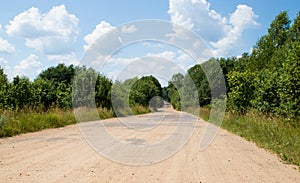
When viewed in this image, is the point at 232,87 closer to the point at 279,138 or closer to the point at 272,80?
the point at 272,80

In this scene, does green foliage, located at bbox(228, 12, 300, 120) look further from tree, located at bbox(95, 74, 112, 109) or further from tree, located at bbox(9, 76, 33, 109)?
tree, located at bbox(9, 76, 33, 109)

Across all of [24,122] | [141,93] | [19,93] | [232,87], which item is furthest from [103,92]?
[141,93]

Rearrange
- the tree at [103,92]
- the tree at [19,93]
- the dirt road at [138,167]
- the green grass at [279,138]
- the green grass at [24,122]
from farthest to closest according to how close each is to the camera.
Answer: the tree at [103,92]
the tree at [19,93]
the green grass at [24,122]
the green grass at [279,138]
the dirt road at [138,167]

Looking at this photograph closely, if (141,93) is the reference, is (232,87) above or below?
below

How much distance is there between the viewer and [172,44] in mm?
10977

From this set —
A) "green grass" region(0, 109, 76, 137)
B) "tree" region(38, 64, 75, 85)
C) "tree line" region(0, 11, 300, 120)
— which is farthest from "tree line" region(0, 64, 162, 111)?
"tree" region(38, 64, 75, 85)

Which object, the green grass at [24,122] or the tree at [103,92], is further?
the tree at [103,92]

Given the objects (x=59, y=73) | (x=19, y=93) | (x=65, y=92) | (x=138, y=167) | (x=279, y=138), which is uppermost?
(x=59, y=73)

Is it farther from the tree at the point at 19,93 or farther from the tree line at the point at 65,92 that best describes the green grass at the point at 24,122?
the tree at the point at 19,93

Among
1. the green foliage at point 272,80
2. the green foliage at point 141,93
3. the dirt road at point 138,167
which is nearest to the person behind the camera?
the dirt road at point 138,167

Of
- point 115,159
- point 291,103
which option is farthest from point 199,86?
point 115,159

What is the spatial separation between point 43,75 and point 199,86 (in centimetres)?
3783

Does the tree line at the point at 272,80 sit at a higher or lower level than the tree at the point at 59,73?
lower

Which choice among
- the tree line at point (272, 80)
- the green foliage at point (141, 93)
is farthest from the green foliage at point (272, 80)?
the green foliage at point (141, 93)
